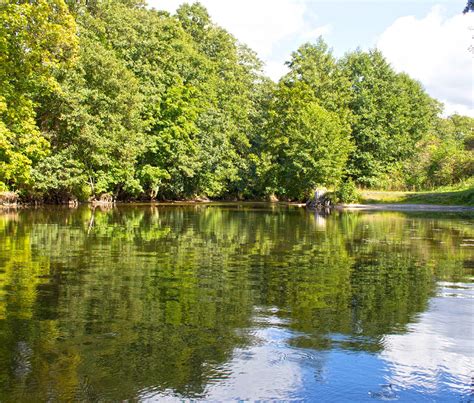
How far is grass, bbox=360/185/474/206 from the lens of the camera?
47.1 m

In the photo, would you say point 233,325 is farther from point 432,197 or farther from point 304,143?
point 304,143

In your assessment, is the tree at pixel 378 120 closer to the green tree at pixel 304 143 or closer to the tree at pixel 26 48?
the green tree at pixel 304 143

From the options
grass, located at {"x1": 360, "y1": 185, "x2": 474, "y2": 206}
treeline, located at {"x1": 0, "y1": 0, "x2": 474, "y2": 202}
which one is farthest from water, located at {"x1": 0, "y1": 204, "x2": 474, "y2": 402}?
grass, located at {"x1": 360, "y1": 185, "x2": 474, "y2": 206}

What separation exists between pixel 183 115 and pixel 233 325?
50.4 meters

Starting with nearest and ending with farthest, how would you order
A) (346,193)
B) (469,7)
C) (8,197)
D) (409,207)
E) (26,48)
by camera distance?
(469,7)
(26,48)
(8,197)
(409,207)
(346,193)

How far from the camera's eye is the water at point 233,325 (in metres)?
5.77

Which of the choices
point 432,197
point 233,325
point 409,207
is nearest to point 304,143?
point 432,197

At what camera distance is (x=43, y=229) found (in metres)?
23.1

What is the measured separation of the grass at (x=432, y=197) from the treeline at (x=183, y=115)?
365cm

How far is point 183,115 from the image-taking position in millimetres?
57094

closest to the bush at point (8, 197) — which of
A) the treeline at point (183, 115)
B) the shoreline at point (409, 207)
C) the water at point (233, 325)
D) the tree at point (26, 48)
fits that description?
the treeline at point (183, 115)

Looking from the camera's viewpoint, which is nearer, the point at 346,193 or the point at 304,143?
the point at 346,193

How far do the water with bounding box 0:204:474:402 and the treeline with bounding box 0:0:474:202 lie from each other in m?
18.4

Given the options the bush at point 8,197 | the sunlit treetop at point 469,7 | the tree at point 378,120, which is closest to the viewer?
the sunlit treetop at point 469,7
